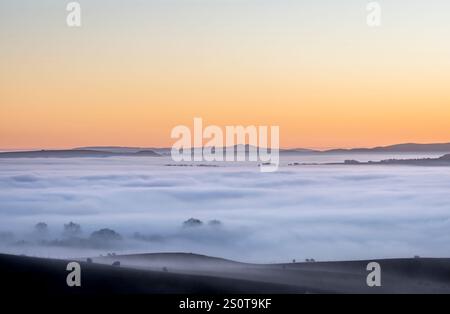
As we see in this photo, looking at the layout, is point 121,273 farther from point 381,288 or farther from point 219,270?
point 381,288

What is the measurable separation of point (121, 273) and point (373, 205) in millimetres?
2606

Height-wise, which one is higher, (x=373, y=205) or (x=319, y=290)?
(x=373, y=205)

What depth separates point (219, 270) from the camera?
634cm
